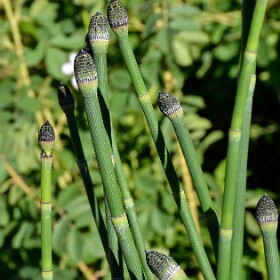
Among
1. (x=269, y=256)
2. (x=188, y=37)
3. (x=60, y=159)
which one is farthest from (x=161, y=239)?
(x=269, y=256)

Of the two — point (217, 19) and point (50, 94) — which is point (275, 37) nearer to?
point (217, 19)

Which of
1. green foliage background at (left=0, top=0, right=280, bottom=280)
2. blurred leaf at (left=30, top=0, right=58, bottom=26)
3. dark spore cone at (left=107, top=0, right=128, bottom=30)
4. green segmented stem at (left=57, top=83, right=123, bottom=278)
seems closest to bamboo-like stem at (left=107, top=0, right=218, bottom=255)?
dark spore cone at (left=107, top=0, right=128, bottom=30)

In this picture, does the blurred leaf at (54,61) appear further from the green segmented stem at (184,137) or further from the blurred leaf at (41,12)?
the green segmented stem at (184,137)

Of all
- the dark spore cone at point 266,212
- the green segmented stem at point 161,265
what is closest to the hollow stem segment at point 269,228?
the dark spore cone at point 266,212

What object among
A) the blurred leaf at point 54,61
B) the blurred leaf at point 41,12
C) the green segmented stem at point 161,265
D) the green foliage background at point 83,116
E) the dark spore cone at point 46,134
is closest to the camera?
the green segmented stem at point 161,265

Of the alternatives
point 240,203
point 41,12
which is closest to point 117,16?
point 240,203
